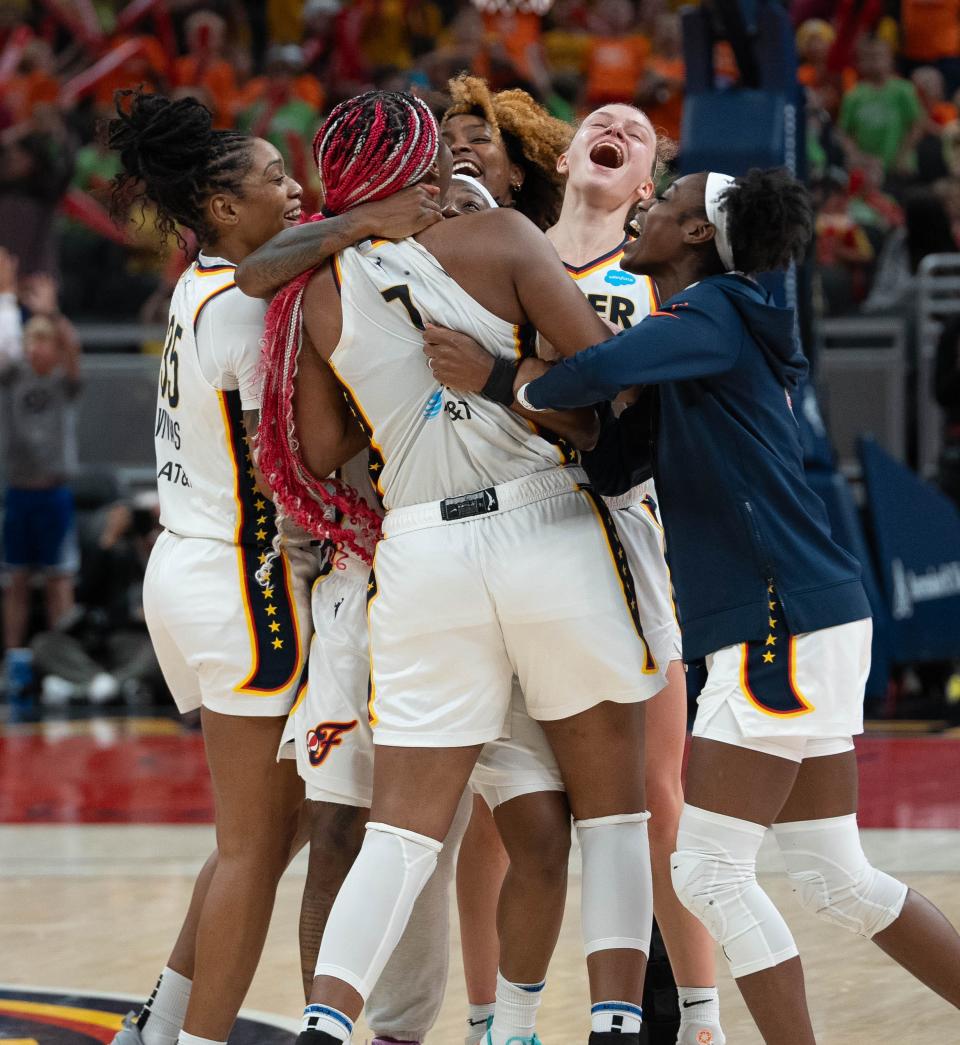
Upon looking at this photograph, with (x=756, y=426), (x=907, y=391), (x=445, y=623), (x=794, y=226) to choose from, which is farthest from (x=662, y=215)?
(x=907, y=391)

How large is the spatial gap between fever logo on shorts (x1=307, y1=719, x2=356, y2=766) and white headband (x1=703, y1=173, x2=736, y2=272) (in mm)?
1207

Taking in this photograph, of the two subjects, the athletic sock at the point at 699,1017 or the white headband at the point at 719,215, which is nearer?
the white headband at the point at 719,215

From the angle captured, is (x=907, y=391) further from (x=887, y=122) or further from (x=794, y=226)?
(x=794, y=226)

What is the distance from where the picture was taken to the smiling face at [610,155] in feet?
12.8

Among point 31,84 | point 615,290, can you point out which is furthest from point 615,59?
point 615,290

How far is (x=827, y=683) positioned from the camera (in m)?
3.29

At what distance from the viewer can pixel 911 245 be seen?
37.1 feet

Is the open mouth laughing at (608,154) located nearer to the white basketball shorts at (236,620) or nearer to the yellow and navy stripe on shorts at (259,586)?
the yellow and navy stripe on shorts at (259,586)

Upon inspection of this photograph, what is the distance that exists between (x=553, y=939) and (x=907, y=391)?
773cm

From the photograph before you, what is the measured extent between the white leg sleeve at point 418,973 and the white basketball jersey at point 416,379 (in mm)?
879

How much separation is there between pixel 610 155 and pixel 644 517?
842 millimetres

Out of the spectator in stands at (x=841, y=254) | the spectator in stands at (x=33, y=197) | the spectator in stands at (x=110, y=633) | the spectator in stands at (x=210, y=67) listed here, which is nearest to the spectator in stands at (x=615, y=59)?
the spectator in stands at (x=841, y=254)

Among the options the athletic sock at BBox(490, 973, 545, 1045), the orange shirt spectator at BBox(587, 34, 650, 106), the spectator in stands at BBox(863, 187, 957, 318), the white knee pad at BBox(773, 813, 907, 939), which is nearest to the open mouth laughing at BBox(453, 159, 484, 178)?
→ the white knee pad at BBox(773, 813, 907, 939)

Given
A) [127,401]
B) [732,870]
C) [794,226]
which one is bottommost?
[127,401]
